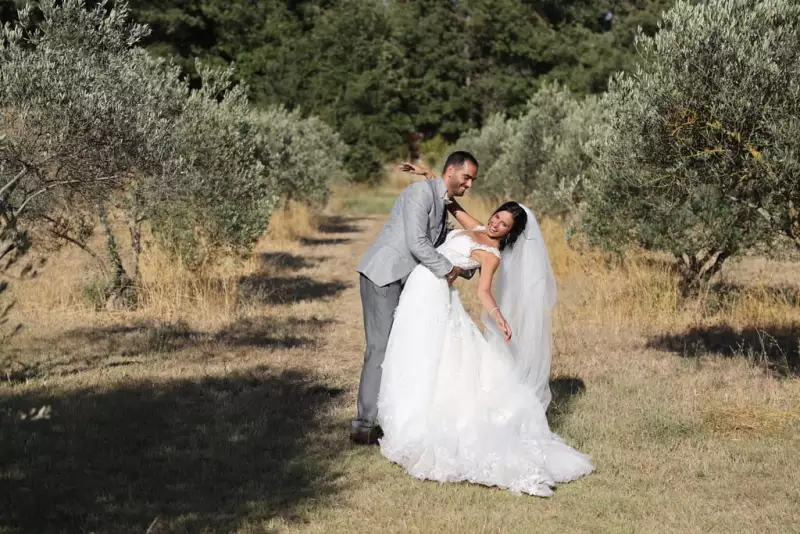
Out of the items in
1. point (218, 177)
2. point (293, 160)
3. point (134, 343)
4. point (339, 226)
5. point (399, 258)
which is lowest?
point (339, 226)

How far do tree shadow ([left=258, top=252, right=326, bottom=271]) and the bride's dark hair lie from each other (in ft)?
39.2

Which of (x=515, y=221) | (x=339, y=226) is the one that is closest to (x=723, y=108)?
(x=515, y=221)

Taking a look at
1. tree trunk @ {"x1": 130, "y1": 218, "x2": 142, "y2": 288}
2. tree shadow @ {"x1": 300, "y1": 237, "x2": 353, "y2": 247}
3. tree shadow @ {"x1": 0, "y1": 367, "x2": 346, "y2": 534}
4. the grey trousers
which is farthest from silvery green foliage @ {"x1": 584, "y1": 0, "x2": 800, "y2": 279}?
tree shadow @ {"x1": 300, "y1": 237, "x2": 353, "y2": 247}

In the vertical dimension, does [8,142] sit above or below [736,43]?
below

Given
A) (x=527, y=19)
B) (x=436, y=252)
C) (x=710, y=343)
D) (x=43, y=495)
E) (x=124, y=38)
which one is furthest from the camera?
(x=527, y=19)

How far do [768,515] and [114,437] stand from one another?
4.81 metres

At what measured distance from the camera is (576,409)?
810 cm

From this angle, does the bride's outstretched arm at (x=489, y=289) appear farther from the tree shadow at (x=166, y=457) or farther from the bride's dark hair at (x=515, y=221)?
the tree shadow at (x=166, y=457)

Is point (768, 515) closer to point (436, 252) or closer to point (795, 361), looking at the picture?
point (436, 252)

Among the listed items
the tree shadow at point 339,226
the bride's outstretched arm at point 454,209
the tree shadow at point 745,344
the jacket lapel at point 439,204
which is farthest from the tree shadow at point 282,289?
the tree shadow at point 339,226

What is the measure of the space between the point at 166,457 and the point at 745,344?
24.5 feet

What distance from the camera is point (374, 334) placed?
7.04 m

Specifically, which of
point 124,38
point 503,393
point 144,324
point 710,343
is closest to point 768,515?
point 503,393

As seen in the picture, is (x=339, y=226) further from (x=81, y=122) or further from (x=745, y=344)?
(x=81, y=122)
